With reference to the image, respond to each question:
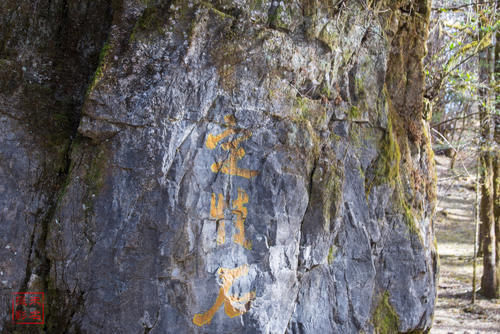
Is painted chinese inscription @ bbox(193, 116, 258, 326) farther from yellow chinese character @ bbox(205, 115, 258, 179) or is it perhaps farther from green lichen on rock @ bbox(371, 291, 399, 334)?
green lichen on rock @ bbox(371, 291, 399, 334)

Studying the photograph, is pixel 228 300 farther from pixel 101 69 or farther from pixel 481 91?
pixel 481 91

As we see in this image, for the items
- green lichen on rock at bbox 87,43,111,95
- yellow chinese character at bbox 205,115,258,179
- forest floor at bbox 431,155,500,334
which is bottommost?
forest floor at bbox 431,155,500,334

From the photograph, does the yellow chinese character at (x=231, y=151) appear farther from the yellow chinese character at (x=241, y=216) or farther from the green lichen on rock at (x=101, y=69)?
the green lichen on rock at (x=101, y=69)

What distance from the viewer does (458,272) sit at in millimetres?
11516

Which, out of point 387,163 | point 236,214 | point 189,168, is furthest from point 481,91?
point 189,168

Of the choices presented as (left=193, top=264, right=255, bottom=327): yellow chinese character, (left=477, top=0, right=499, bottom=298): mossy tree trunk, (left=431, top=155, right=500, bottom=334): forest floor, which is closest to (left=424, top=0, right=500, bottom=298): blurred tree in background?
(left=477, top=0, right=499, bottom=298): mossy tree trunk

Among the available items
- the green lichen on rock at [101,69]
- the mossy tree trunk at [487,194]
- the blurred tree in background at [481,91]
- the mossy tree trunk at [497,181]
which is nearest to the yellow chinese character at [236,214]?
the green lichen on rock at [101,69]

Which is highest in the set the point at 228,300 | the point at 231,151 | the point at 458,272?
the point at 231,151

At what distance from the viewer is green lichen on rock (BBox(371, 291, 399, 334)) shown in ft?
16.0

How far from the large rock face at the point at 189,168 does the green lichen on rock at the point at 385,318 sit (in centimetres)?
2

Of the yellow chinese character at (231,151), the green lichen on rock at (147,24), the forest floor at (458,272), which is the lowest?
the forest floor at (458,272)

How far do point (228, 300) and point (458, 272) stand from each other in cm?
935

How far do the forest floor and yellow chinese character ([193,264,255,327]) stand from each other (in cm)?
513

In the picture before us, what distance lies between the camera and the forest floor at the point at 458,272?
8172 millimetres
